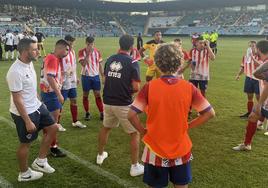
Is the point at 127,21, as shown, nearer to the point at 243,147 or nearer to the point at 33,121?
the point at 243,147

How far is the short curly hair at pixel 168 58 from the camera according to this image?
10.3 feet

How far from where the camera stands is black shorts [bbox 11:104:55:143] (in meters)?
4.75


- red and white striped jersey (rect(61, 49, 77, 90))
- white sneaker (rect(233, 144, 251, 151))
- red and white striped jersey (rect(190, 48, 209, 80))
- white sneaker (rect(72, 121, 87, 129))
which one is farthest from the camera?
red and white striped jersey (rect(190, 48, 209, 80))

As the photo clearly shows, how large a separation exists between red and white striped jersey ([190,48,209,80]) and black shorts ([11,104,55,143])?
495 cm

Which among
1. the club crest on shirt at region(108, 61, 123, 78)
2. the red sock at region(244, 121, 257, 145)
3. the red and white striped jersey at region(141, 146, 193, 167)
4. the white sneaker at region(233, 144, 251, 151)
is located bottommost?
the white sneaker at region(233, 144, 251, 151)

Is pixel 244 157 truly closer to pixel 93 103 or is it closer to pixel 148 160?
pixel 148 160

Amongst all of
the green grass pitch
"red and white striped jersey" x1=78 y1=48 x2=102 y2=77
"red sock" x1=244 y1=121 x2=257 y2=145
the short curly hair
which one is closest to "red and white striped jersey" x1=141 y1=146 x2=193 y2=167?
the short curly hair

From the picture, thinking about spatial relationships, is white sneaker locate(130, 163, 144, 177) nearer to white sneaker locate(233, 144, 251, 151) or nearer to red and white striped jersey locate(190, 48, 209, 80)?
white sneaker locate(233, 144, 251, 151)

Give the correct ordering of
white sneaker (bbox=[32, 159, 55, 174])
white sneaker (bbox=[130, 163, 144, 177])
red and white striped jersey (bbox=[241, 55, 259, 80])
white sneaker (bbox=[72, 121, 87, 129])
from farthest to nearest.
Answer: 1. red and white striped jersey (bbox=[241, 55, 259, 80])
2. white sneaker (bbox=[72, 121, 87, 129])
3. white sneaker (bbox=[32, 159, 55, 174])
4. white sneaker (bbox=[130, 163, 144, 177])

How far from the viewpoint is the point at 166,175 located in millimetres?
3402

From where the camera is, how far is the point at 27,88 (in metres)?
4.70

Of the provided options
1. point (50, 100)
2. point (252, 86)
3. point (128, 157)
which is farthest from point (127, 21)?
point (128, 157)

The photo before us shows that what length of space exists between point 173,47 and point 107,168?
3076 millimetres

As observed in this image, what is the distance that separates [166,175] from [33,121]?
2.32m
